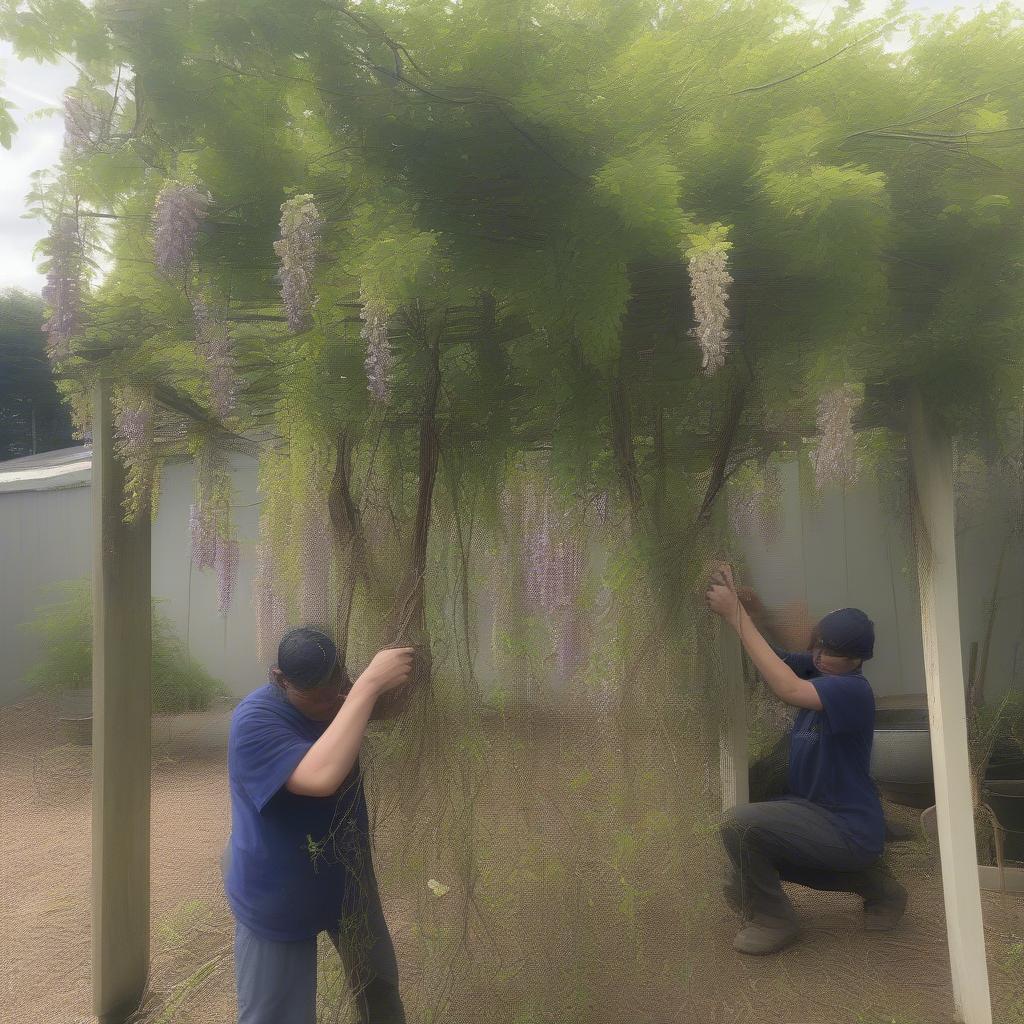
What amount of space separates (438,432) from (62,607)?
27.9 feet

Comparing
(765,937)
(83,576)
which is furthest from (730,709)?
(83,576)

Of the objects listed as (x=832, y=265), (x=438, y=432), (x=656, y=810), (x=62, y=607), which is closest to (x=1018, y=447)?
(x=832, y=265)

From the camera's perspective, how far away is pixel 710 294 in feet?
6.87

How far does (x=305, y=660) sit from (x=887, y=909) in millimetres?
2878

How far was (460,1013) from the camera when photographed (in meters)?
2.81

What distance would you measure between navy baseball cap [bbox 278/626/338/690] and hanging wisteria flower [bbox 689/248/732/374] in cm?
133

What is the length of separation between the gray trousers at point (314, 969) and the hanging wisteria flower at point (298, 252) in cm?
164

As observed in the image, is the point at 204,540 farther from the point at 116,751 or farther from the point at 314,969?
the point at 314,969

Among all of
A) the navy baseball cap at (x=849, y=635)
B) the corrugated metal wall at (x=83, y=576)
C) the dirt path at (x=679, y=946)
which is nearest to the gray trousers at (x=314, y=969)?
the dirt path at (x=679, y=946)

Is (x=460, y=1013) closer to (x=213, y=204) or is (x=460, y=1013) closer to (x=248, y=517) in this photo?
(x=213, y=204)

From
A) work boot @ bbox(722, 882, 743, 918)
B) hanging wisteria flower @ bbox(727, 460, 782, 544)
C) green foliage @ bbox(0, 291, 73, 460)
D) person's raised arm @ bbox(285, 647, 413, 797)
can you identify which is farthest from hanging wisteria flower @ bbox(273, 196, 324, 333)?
green foliage @ bbox(0, 291, 73, 460)

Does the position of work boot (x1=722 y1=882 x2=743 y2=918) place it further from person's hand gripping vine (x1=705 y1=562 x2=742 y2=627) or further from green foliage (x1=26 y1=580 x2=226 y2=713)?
green foliage (x1=26 y1=580 x2=226 y2=713)

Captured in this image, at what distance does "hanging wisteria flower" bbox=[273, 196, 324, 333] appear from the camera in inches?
85.8

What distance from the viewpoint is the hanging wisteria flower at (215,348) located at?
8.22 feet
